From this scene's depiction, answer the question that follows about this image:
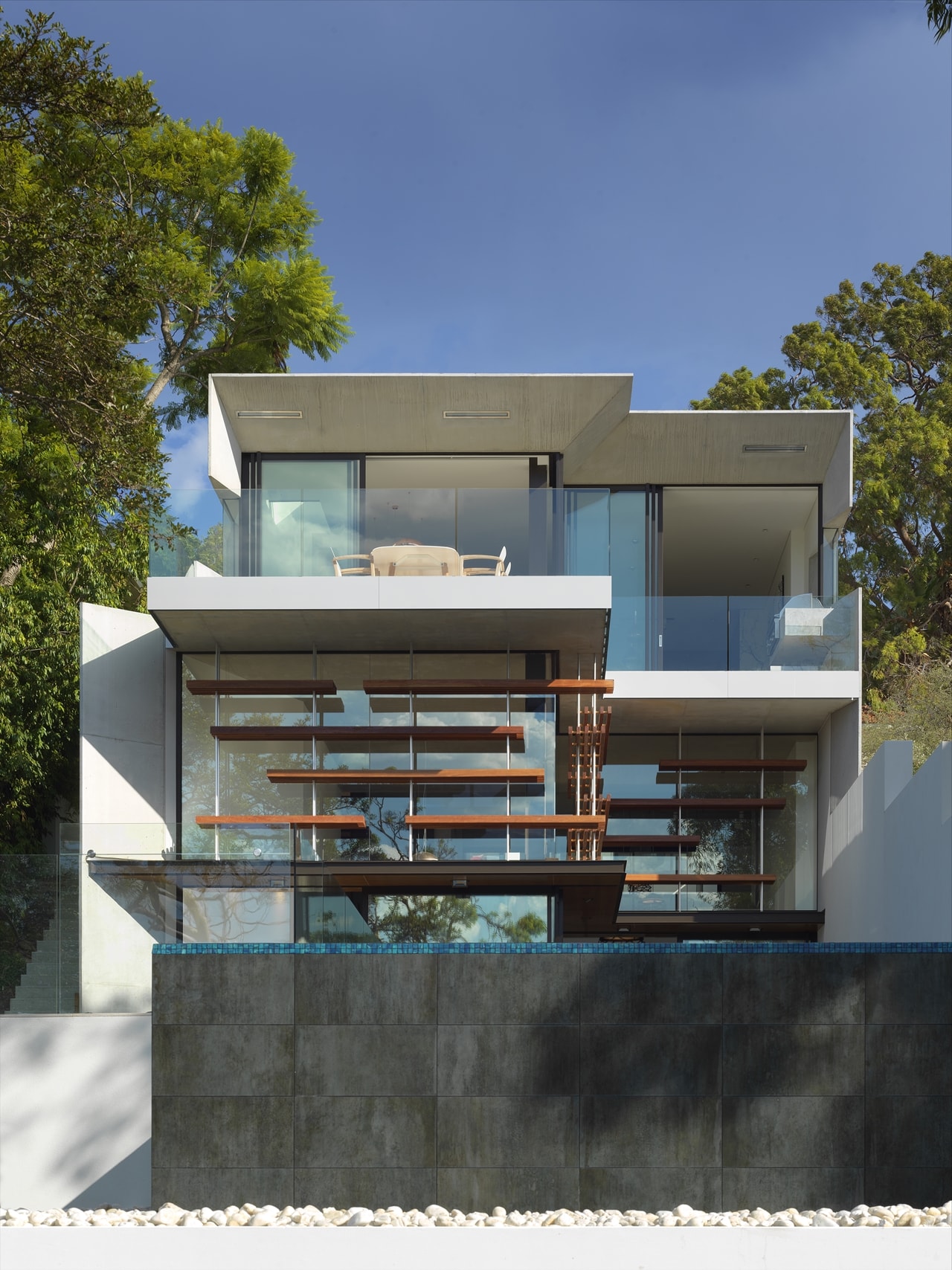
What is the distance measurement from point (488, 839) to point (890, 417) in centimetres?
1999

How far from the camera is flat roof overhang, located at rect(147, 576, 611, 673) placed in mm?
13953

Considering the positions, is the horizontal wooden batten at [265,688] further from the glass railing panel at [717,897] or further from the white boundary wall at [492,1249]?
the white boundary wall at [492,1249]

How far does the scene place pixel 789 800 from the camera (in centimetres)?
1773

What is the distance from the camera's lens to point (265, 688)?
15289mm

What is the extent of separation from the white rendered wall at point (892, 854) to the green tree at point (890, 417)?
1069 cm

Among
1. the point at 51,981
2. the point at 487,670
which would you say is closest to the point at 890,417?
the point at 487,670

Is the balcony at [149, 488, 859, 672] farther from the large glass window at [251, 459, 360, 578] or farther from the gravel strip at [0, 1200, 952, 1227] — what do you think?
the gravel strip at [0, 1200, 952, 1227]

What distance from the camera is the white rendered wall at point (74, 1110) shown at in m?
9.81

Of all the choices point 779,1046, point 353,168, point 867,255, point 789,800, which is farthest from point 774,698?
point 867,255

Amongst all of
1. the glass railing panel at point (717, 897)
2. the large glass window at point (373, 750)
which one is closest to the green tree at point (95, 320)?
the large glass window at point (373, 750)

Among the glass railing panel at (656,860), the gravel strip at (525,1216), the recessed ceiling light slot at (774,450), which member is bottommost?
the gravel strip at (525,1216)

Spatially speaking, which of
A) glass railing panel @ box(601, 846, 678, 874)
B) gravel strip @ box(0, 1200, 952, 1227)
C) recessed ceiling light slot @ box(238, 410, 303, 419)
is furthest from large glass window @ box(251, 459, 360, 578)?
gravel strip @ box(0, 1200, 952, 1227)

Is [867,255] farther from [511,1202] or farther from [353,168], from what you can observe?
[511,1202]

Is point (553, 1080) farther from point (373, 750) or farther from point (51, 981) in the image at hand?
point (373, 750)
